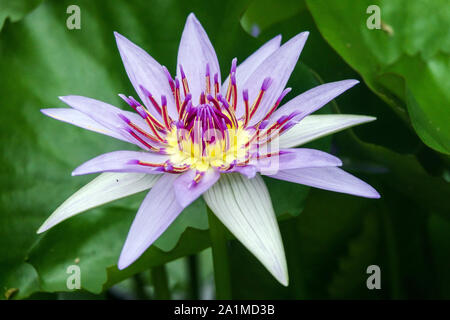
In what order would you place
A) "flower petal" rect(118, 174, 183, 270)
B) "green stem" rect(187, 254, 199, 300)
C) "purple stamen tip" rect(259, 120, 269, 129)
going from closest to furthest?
1. "flower petal" rect(118, 174, 183, 270)
2. "purple stamen tip" rect(259, 120, 269, 129)
3. "green stem" rect(187, 254, 199, 300)

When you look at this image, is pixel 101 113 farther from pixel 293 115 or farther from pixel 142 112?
pixel 293 115

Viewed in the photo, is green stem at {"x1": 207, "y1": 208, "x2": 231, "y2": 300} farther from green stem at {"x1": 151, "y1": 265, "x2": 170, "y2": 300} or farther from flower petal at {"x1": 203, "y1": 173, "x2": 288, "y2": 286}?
green stem at {"x1": 151, "y1": 265, "x2": 170, "y2": 300}

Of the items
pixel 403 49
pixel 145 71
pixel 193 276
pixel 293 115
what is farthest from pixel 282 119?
pixel 193 276

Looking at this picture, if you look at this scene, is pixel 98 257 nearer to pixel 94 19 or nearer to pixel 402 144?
pixel 94 19

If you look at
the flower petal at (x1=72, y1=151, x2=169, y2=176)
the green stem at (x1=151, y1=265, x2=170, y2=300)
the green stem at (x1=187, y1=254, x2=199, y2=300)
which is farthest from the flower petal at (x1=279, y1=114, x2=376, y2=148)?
the green stem at (x1=187, y1=254, x2=199, y2=300)

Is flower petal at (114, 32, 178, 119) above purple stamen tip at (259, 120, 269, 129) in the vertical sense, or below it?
above

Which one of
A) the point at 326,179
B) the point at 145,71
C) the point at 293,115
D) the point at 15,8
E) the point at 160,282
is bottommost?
the point at 160,282

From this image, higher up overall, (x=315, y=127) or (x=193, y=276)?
(x=315, y=127)

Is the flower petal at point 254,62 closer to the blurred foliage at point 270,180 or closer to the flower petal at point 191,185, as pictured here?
the blurred foliage at point 270,180
